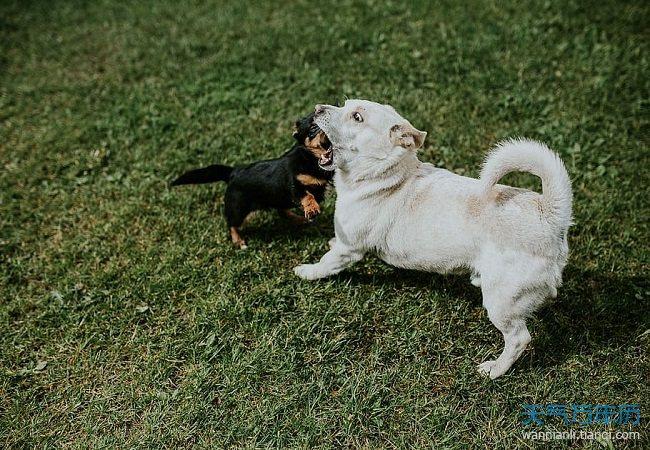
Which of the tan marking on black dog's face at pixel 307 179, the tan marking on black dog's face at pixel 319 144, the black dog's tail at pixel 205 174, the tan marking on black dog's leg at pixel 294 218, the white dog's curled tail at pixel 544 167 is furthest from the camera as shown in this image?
the tan marking on black dog's leg at pixel 294 218

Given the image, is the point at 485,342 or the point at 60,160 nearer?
the point at 485,342

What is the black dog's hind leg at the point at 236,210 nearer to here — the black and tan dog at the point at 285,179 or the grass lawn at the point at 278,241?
the black and tan dog at the point at 285,179

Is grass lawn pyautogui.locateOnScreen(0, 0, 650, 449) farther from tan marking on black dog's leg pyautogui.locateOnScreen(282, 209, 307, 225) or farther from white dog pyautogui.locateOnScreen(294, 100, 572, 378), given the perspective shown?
white dog pyautogui.locateOnScreen(294, 100, 572, 378)

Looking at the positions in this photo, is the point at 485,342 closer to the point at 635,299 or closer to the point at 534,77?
the point at 635,299

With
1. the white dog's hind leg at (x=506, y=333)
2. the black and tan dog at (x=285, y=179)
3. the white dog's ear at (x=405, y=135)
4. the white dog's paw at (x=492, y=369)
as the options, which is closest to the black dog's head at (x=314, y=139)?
the black and tan dog at (x=285, y=179)

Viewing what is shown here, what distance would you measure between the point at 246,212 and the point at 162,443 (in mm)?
1768

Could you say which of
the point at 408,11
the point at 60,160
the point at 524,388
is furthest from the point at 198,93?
the point at 524,388

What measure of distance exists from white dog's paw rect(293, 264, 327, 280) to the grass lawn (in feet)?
0.24

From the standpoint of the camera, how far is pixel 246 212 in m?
4.23

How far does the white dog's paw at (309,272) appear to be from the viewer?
4025 mm

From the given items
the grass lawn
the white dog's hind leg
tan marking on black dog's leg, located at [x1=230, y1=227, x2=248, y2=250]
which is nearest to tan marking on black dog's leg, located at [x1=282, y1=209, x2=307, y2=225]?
the grass lawn

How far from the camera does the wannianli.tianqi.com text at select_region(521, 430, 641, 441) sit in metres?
3.15

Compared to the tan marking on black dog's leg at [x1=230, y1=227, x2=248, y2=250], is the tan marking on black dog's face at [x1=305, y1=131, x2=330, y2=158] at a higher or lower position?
higher

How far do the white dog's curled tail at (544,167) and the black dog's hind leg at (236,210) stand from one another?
6.41 feet
